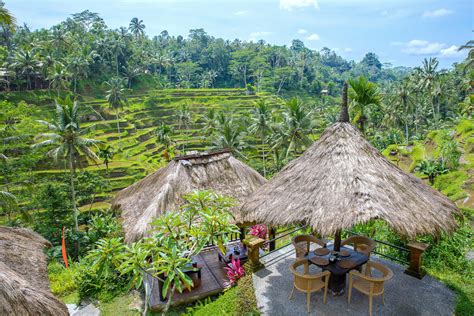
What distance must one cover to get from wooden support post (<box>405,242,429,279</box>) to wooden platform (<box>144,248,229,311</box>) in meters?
4.32

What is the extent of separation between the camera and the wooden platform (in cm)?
782

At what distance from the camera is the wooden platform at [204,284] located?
308 inches

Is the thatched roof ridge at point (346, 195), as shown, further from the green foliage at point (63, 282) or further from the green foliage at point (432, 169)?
the green foliage at point (432, 169)

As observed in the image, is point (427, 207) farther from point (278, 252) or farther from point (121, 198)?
point (121, 198)

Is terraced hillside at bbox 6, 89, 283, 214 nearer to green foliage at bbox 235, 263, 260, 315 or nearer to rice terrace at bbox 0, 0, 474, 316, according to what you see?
rice terrace at bbox 0, 0, 474, 316

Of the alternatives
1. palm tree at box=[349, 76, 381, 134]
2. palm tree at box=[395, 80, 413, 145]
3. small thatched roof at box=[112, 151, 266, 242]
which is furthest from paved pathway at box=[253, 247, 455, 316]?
palm tree at box=[395, 80, 413, 145]

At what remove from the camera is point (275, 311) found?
5.93m

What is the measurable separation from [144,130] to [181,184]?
31.5 m

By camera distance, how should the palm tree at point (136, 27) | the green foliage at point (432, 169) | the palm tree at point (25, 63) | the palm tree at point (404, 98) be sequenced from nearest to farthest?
1. the green foliage at point (432, 169)
2. the palm tree at point (25, 63)
3. the palm tree at point (404, 98)
4. the palm tree at point (136, 27)

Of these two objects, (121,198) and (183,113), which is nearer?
(121,198)

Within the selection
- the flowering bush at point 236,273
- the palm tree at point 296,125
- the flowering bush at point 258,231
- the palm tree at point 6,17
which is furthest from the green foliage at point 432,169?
the palm tree at point 6,17

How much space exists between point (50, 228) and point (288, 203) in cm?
1731

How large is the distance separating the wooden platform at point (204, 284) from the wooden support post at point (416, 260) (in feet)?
14.2

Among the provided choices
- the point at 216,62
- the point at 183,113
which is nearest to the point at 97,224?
the point at 183,113
